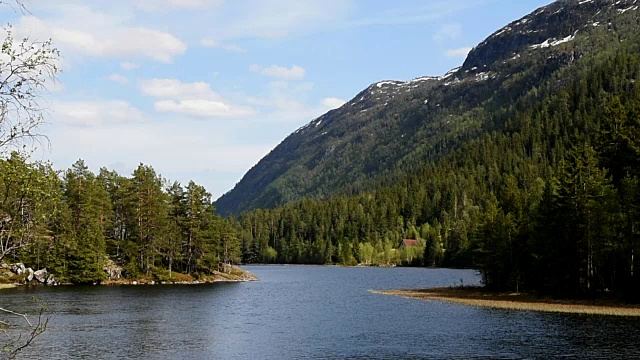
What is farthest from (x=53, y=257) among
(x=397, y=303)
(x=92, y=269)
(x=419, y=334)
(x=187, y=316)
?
(x=419, y=334)

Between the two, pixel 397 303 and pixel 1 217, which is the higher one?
pixel 1 217

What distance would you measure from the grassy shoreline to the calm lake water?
15.0ft

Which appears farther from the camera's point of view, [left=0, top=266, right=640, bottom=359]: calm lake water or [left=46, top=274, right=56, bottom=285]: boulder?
[left=46, top=274, right=56, bottom=285]: boulder

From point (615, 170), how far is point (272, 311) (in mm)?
60008

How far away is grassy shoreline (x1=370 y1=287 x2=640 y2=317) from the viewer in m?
76.2

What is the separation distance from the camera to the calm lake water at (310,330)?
5062 cm

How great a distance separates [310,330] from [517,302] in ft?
128

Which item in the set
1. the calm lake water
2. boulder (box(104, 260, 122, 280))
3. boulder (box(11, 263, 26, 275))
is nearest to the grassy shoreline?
the calm lake water

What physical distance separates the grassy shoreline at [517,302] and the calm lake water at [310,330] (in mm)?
4581

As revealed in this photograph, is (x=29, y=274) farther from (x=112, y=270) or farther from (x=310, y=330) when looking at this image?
(x=310, y=330)

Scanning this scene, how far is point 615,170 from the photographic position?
10000 cm

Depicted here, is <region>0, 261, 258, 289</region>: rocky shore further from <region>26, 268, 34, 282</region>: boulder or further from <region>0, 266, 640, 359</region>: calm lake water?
<region>0, 266, 640, 359</region>: calm lake water

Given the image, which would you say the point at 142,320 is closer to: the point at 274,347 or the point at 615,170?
the point at 274,347

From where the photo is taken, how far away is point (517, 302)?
3536 inches
